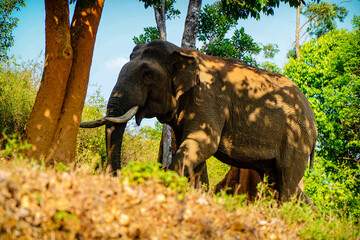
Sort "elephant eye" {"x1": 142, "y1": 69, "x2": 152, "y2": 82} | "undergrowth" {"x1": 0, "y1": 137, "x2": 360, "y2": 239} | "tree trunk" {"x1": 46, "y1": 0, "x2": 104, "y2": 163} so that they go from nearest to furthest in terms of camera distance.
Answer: "undergrowth" {"x1": 0, "y1": 137, "x2": 360, "y2": 239}
"tree trunk" {"x1": 46, "y1": 0, "x2": 104, "y2": 163}
"elephant eye" {"x1": 142, "y1": 69, "x2": 152, "y2": 82}

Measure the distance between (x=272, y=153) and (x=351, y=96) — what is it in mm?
9655

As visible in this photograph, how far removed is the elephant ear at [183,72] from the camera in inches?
241

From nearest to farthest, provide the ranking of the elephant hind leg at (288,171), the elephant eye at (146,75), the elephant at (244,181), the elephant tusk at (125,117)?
the elephant tusk at (125,117) < the elephant eye at (146,75) < the elephant hind leg at (288,171) < the elephant at (244,181)

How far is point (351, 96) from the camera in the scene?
14328mm

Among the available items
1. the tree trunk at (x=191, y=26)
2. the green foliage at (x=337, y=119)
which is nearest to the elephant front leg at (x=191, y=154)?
the tree trunk at (x=191, y=26)

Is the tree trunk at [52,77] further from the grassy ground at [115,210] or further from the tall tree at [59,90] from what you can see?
the grassy ground at [115,210]

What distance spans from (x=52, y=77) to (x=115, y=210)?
3.12 m

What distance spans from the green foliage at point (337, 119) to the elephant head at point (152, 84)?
10.2 metres

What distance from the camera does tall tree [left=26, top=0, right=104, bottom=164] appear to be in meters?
5.08

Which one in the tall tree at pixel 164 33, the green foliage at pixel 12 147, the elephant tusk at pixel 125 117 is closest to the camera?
the green foliage at pixel 12 147

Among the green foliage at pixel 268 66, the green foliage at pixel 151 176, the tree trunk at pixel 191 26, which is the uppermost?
the green foliage at pixel 268 66

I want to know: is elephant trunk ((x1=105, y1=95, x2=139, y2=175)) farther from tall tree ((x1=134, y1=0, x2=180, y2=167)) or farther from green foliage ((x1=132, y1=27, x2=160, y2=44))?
green foliage ((x1=132, y1=27, x2=160, y2=44))

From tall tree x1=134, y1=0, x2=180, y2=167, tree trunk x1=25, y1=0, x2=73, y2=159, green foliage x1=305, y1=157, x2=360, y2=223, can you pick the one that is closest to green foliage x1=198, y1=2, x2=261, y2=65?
tall tree x1=134, y1=0, x2=180, y2=167

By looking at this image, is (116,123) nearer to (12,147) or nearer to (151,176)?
(12,147)
